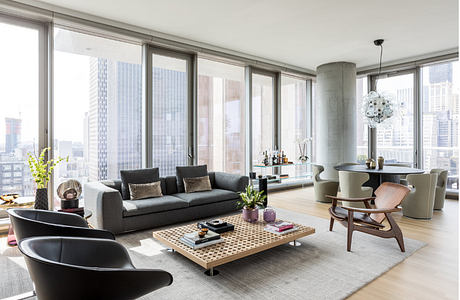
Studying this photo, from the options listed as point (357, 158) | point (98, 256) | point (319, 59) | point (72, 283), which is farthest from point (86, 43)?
point (357, 158)

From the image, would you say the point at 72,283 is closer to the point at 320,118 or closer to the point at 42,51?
the point at 42,51

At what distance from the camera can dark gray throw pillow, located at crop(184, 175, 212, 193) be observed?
4680 millimetres

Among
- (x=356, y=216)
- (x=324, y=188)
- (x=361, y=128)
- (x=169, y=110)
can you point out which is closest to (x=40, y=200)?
(x=169, y=110)

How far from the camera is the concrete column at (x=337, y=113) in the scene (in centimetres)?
670

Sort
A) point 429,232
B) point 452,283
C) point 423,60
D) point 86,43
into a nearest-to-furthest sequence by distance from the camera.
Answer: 1. point 452,283
2. point 429,232
3. point 86,43
4. point 423,60

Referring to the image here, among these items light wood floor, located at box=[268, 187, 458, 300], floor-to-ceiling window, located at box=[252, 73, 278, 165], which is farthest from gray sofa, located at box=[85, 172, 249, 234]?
floor-to-ceiling window, located at box=[252, 73, 278, 165]

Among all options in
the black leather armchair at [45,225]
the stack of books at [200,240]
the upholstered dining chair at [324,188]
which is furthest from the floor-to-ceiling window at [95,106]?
the upholstered dining chair at [324,188]

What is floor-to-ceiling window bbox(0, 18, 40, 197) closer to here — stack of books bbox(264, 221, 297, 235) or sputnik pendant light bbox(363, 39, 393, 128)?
stack of books bbox(264, 221, 297, 235)

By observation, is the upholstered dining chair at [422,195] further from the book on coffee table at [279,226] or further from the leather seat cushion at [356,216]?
the book on coffee table at [279,226]

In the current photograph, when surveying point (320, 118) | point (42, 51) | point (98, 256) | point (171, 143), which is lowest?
point (98, 256)

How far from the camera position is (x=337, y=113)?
673cm

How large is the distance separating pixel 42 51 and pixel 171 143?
2.38 meters

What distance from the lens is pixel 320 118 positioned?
700cm

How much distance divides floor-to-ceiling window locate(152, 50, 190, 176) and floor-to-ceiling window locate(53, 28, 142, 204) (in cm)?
29
